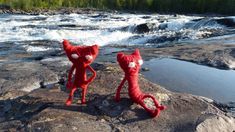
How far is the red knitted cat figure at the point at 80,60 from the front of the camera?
19.2 feet

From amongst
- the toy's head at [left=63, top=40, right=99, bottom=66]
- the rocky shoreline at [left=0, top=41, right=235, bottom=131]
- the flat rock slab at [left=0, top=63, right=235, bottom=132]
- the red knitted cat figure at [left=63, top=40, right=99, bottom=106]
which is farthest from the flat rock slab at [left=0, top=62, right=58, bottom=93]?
the toy's head at [left=63, top=40, right=99, bottom=66]

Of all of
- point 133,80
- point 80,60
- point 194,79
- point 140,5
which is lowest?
point 140,5

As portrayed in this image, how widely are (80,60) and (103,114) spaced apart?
81 centimetres

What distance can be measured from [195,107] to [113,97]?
1041 mm

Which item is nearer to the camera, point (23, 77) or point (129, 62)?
point (129, 62)

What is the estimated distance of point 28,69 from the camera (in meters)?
10.4

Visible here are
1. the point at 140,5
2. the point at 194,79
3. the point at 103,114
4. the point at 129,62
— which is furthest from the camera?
the point at 140,5

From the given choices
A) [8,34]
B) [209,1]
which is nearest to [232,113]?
[8,34]

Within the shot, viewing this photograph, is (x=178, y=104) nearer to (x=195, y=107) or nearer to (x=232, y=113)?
(x=195, y=107)

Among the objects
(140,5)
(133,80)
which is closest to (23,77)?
(133,80)

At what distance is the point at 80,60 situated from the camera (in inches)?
235

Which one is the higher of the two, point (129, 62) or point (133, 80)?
point (129, 62)

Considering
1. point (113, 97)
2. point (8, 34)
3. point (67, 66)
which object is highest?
point (113, 97)

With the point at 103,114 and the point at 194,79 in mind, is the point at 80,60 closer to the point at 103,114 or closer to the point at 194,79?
the point at 103,114
